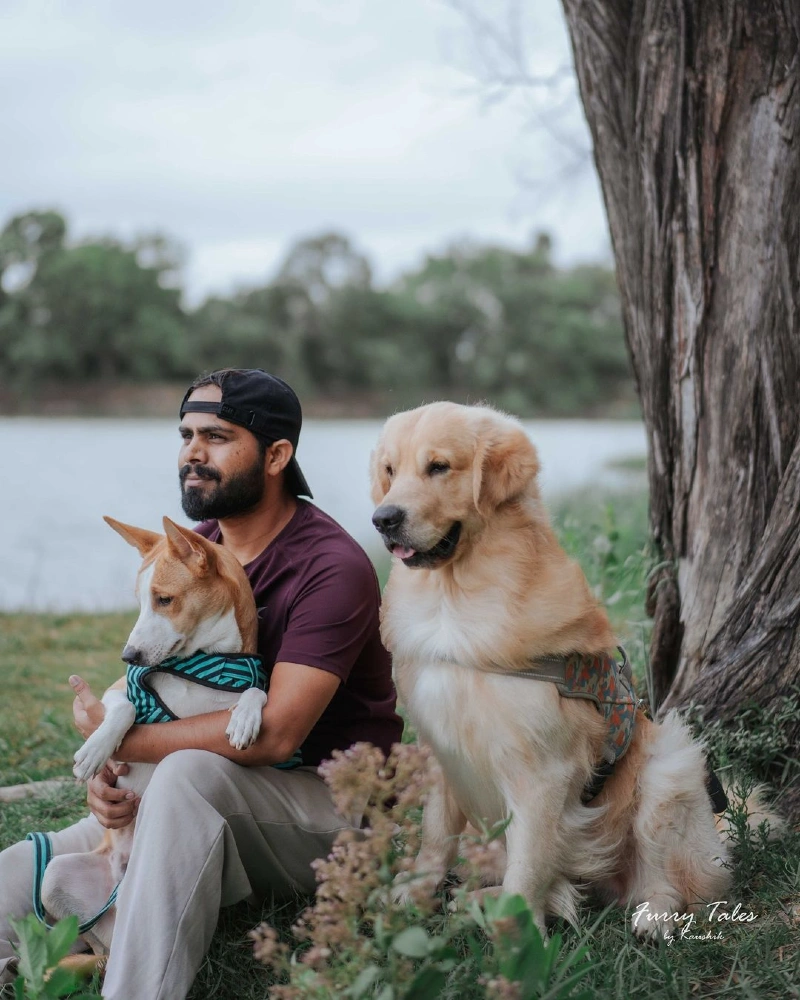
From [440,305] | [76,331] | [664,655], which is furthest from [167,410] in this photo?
[664,655]

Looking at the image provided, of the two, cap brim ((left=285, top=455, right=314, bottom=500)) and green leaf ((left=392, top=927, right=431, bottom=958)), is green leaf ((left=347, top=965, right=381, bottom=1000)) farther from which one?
cap brim ((left=285, top=455, right=314, bottom=500))

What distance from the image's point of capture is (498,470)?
9.21ft

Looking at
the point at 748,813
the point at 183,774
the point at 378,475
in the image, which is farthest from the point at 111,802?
the point at 748,813

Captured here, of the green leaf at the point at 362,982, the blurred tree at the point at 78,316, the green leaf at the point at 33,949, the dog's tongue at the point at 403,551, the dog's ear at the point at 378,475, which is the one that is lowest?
the green leaf at the point at 33,949

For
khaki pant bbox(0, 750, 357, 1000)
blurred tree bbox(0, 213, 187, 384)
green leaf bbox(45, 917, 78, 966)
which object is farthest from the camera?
blurred tree bbox(0, 213, 187, 384)

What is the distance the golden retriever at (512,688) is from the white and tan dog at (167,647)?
497 mm

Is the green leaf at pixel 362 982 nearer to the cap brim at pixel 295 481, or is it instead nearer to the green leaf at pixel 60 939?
the green leaf at pixel 60 939

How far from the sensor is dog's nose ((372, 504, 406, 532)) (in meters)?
2.67

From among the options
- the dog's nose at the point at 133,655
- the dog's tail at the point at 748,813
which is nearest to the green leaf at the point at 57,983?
the dog's nose at the point at 133,655

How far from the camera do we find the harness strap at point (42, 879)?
2.78 m

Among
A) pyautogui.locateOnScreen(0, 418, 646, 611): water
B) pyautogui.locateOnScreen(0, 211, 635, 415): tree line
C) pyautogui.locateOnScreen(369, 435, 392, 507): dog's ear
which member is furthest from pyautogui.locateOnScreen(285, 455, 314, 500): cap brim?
pyautogui.locateOnScreen(0, 211, 635, 415): tree line

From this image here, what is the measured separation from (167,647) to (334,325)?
68.2 ft

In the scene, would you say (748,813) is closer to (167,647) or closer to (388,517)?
(388,517)

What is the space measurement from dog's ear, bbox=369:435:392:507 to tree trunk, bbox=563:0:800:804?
144 cm
